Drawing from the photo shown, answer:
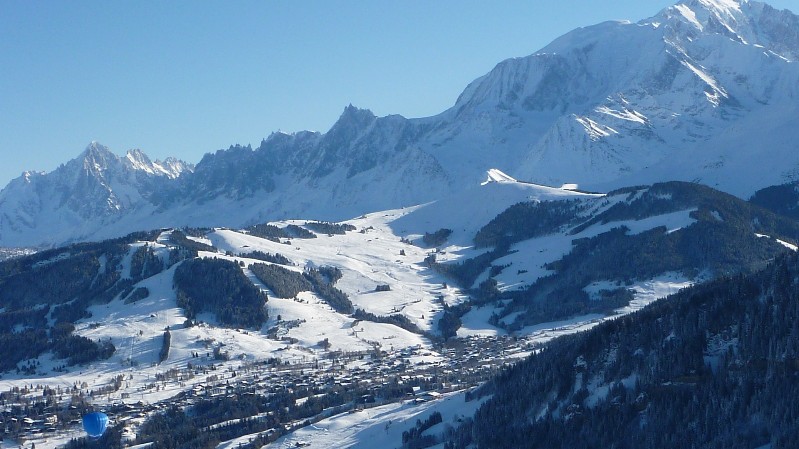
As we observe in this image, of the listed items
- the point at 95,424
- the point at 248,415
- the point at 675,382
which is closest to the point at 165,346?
the point at 248,415

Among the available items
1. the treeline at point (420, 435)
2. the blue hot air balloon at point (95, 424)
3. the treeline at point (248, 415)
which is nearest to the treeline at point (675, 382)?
the treeline at point (420, 435)

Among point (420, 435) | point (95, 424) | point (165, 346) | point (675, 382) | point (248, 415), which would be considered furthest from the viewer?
point (165, 346)

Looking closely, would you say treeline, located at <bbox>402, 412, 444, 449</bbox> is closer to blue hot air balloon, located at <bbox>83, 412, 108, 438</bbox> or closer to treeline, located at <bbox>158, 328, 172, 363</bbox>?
blue hot air balloon, located at <bbox>83, 412, 108, 438</bbox>

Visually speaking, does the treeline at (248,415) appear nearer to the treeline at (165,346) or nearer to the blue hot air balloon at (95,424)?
the blue hot air balloon at (95,424)

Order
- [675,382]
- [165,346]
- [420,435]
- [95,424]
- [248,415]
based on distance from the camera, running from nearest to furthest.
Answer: [675,382] < [420,435] < [95,424] < [248,415] < [165,346]

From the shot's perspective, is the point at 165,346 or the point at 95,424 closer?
the point at 95,424

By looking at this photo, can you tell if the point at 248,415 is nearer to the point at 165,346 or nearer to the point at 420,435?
the point at 420,435

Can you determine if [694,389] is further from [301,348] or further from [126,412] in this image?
[301,348]

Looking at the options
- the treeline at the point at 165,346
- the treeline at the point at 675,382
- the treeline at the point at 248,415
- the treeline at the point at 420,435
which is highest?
the treeline at the point at 675,382

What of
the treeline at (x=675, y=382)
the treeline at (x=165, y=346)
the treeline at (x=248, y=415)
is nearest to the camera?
the treeline at (x=675, y=382)
